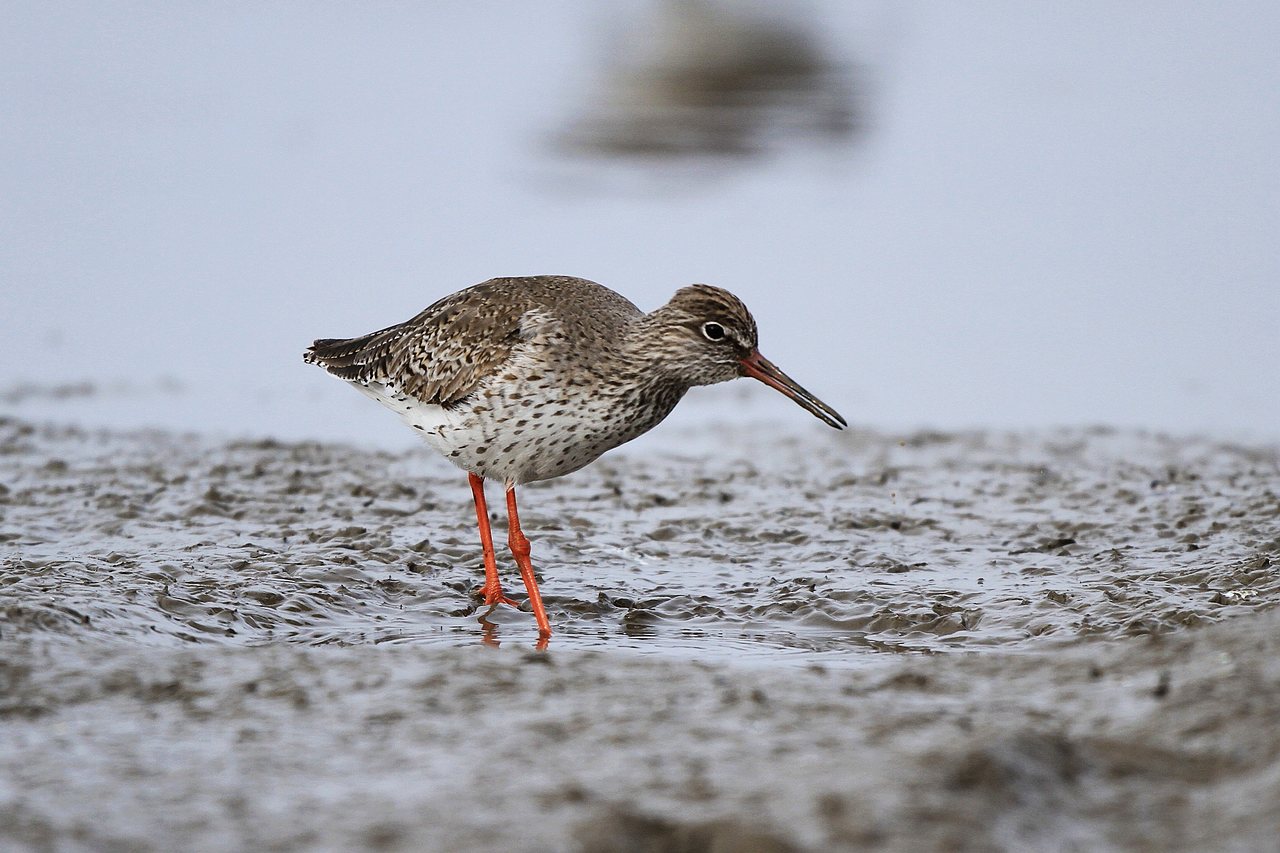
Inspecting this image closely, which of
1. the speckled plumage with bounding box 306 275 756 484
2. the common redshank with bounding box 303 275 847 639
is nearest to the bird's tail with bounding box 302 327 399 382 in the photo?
the speckled plumage with bounding box 306 275 756 484

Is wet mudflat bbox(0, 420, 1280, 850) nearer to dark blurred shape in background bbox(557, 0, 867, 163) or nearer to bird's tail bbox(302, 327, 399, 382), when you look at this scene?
bird's tail bbox(302, 327, 399, 382)

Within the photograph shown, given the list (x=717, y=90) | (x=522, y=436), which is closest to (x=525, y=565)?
(x=522, y=436)

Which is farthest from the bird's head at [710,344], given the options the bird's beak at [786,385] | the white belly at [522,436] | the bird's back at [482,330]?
the white belly at [522,436]

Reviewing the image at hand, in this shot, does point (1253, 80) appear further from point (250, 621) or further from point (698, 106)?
point (250, 621)

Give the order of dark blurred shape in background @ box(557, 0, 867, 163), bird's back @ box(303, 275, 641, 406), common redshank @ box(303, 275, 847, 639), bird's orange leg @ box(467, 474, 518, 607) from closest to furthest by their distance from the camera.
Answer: common redshank @ box(303, 275, 847, 639) → bird's orange leg @ box(467, 474, 518, 607) → bird's back @ box(303, 275, 641, 406) → dark blurred shape in background @ box(557, 0, 867, 163)

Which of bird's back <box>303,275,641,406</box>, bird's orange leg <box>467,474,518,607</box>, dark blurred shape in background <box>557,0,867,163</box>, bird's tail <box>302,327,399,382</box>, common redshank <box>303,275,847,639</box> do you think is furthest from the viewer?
dark blurred shape in background <box>557,0,867,163</box>

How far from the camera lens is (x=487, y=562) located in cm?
721

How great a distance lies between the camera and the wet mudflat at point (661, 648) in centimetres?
380

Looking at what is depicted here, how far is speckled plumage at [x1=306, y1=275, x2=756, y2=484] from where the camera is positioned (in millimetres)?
6938

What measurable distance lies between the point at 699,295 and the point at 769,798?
3631 millimetres

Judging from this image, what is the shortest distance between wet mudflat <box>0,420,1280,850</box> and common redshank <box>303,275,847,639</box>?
67 cm

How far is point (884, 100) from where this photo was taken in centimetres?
1686

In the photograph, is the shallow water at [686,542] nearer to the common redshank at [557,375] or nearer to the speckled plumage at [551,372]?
the common redshank at [557,375]

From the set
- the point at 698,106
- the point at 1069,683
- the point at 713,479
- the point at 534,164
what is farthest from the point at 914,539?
the point at 698,106
